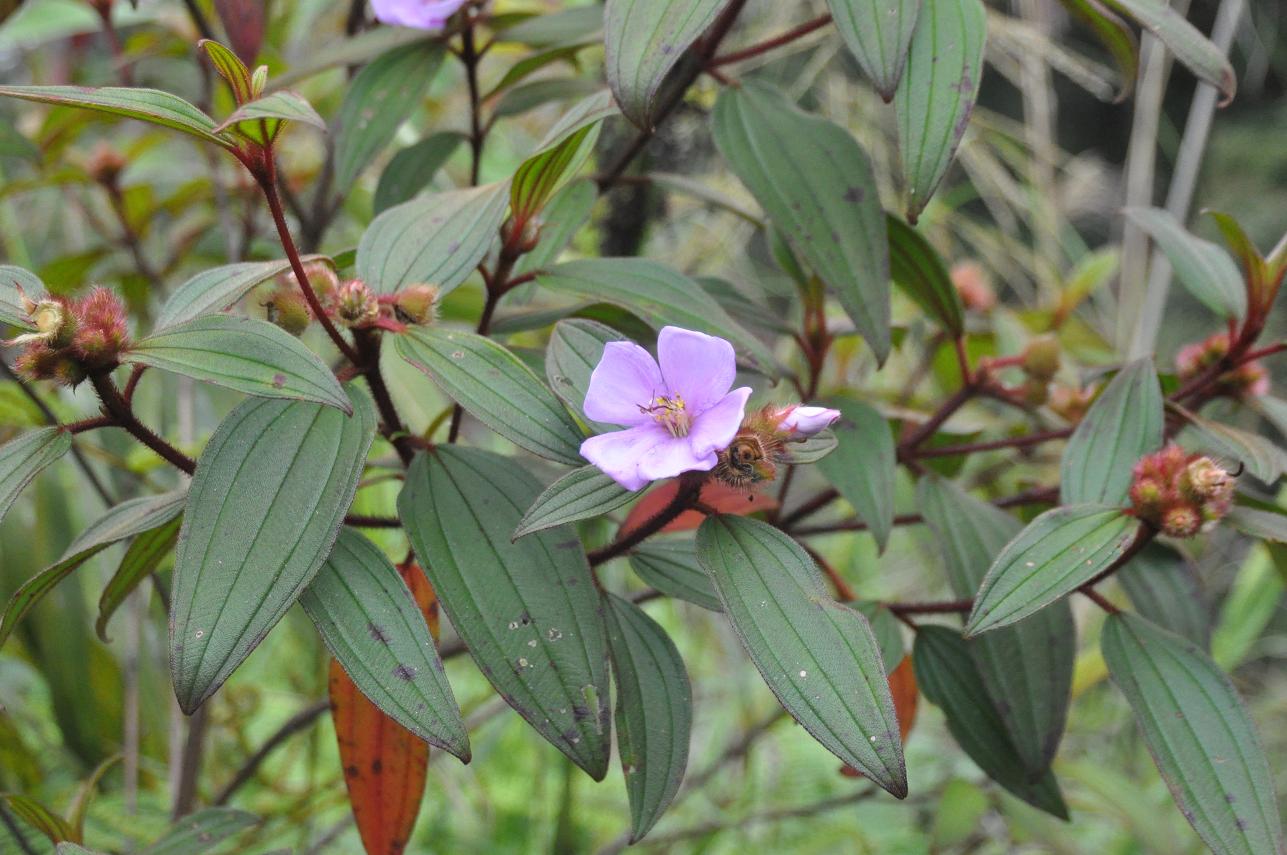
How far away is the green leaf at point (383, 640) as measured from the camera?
429 mm

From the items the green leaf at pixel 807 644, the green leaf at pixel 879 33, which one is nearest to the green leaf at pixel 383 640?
the green leaf at pixel 807 644

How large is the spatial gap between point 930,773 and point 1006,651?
1144 mm

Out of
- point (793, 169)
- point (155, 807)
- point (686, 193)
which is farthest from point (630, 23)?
point (155, 807)

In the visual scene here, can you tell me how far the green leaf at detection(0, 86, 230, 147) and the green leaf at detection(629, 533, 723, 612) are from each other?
0.29 meters

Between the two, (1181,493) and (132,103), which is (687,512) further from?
(132,103)

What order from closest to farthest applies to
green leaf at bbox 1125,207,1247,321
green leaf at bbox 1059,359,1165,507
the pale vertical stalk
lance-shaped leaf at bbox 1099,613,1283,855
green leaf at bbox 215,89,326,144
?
green leaf at bbox 215,89,326,144 → lance-shaped leaf at bbox 1099,613,1283,855 → green leaf at bbox 1059,359,1165,507 → green leaf at bbox 1125,207,1247,321 → the pale vertical stalk

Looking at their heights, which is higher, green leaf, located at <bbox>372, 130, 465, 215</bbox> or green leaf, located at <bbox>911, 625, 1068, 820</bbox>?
green leaf, located at <bbox>372, 130, 465, 215</bbox>

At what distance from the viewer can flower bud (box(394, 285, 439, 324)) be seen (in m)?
0.51

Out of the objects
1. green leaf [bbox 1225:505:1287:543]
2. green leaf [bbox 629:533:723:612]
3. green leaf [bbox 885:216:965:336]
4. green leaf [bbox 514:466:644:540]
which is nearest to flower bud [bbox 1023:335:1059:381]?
green leaf [bbox 885:216:965:336]

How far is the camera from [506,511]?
51cm

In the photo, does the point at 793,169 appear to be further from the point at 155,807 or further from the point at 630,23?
the point at 155,807

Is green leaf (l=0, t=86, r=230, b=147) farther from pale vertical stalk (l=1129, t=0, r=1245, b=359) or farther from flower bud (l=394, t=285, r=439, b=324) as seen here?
pale vertical stalk (l=1129, t=0, r=1245, b=359)

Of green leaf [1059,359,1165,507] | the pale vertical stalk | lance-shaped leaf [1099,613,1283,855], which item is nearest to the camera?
lance-shaped leaf [1099,613,1283,855]

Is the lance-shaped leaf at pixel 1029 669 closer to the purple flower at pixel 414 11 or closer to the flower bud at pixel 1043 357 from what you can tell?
the flower bud at pixel 1043 357
